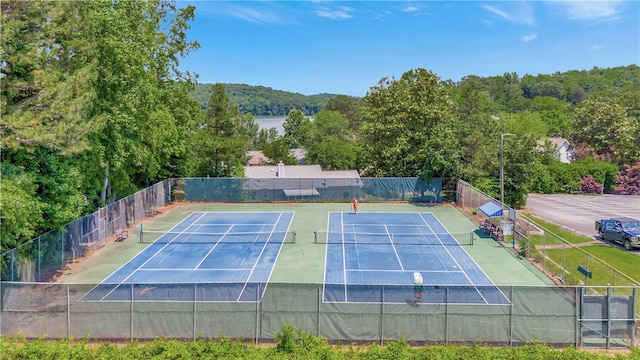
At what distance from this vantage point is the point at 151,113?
92.2ft

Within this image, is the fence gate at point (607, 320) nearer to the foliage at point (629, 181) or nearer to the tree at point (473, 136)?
the tree at point (473, 136)

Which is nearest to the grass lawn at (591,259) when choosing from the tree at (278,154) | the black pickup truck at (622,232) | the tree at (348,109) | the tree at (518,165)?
the black pickup truck at (622,232)

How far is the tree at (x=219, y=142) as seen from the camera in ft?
136

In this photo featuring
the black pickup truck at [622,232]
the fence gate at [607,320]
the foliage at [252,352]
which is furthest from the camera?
the black pickup truck at [622,232]

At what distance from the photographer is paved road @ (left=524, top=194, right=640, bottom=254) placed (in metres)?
30.8

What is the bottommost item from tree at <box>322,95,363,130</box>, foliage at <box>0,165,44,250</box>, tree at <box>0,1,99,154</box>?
foliage at <box>0,165,44,250</box>

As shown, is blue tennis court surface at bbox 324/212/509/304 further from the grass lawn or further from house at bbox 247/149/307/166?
house at bbox 247/149/307/166

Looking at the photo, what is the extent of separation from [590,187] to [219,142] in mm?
38736

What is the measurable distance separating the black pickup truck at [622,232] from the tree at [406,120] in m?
14.3

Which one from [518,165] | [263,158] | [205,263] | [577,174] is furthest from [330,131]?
[205,263]

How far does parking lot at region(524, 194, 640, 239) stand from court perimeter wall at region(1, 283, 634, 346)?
56.3 feet

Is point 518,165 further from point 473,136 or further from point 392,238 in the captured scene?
point 392,238

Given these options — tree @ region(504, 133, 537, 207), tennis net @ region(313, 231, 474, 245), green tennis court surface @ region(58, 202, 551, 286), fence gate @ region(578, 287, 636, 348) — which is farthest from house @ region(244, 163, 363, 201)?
fence gate @ region(578, 287, 636, 348)

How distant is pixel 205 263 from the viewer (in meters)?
20.6
